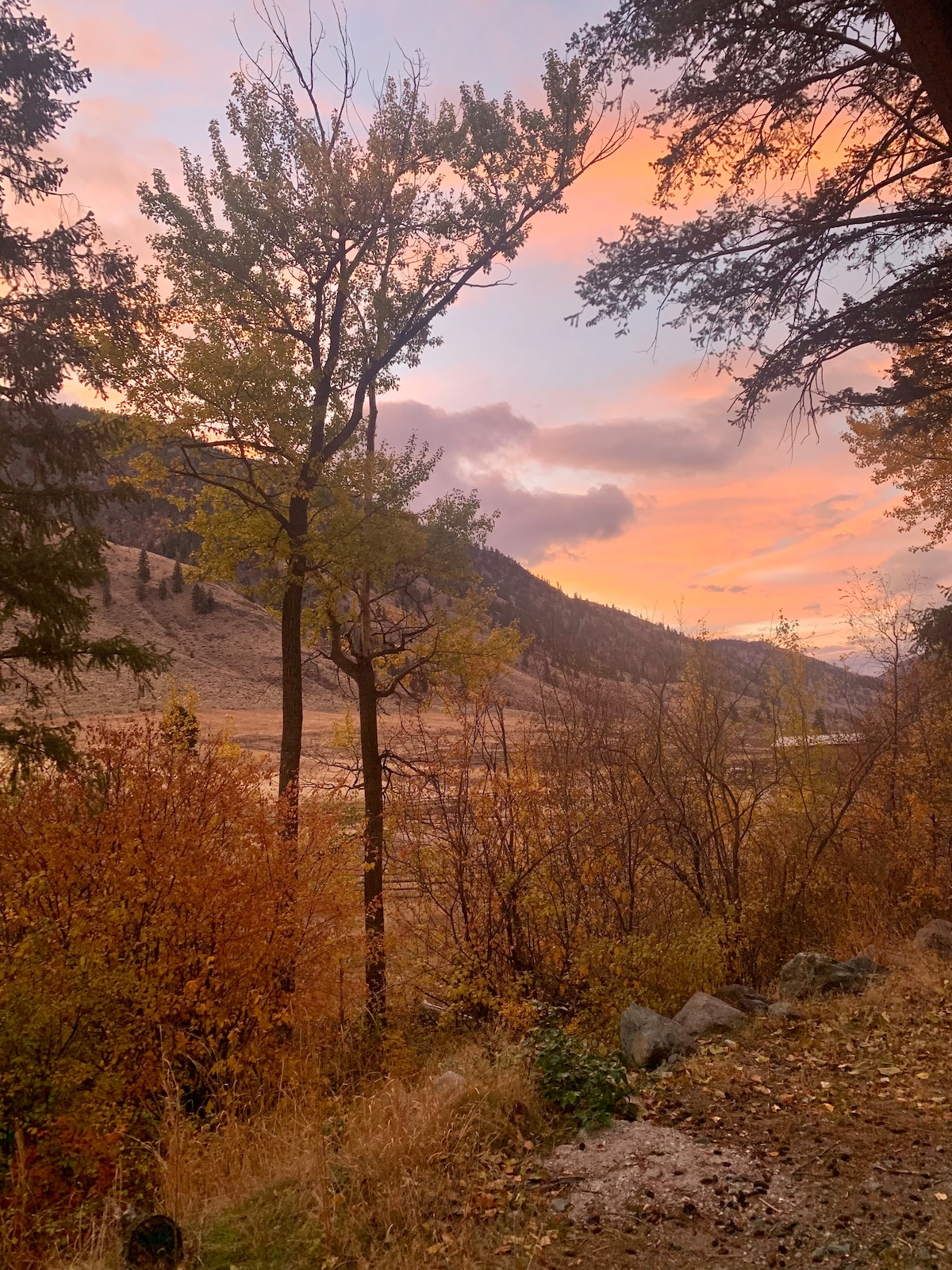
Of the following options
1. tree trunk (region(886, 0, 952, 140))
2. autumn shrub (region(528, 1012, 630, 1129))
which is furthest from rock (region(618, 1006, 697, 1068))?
tree trunk (region(886, 0, 952, 140))

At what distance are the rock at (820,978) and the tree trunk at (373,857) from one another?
5906mm

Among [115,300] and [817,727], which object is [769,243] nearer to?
[115,300]

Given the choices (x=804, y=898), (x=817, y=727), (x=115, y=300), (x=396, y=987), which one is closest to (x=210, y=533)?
(x=115, y=300)

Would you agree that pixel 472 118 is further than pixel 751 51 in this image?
Yes

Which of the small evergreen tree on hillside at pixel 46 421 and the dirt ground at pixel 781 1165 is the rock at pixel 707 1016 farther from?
the small evergreen tree on hillside at pixel 46 421

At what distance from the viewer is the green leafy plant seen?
5617mm

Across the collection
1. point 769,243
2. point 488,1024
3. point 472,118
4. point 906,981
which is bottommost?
point 488,1024

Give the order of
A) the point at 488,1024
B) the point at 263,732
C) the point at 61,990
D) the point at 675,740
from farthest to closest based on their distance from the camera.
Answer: the point at 263,732
the point at 675,740
the point at 488,1024
the point at 61,990

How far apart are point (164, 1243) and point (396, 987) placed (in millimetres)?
8752

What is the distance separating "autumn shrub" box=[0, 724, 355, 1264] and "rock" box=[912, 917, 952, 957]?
8.22 meters

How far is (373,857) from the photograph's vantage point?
1199cm

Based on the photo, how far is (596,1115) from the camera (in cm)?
550

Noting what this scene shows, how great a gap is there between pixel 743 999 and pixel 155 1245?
287 inches

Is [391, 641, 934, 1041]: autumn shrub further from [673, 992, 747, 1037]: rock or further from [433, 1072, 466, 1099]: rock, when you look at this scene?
[433, 1072, 466, 1099]: rock
